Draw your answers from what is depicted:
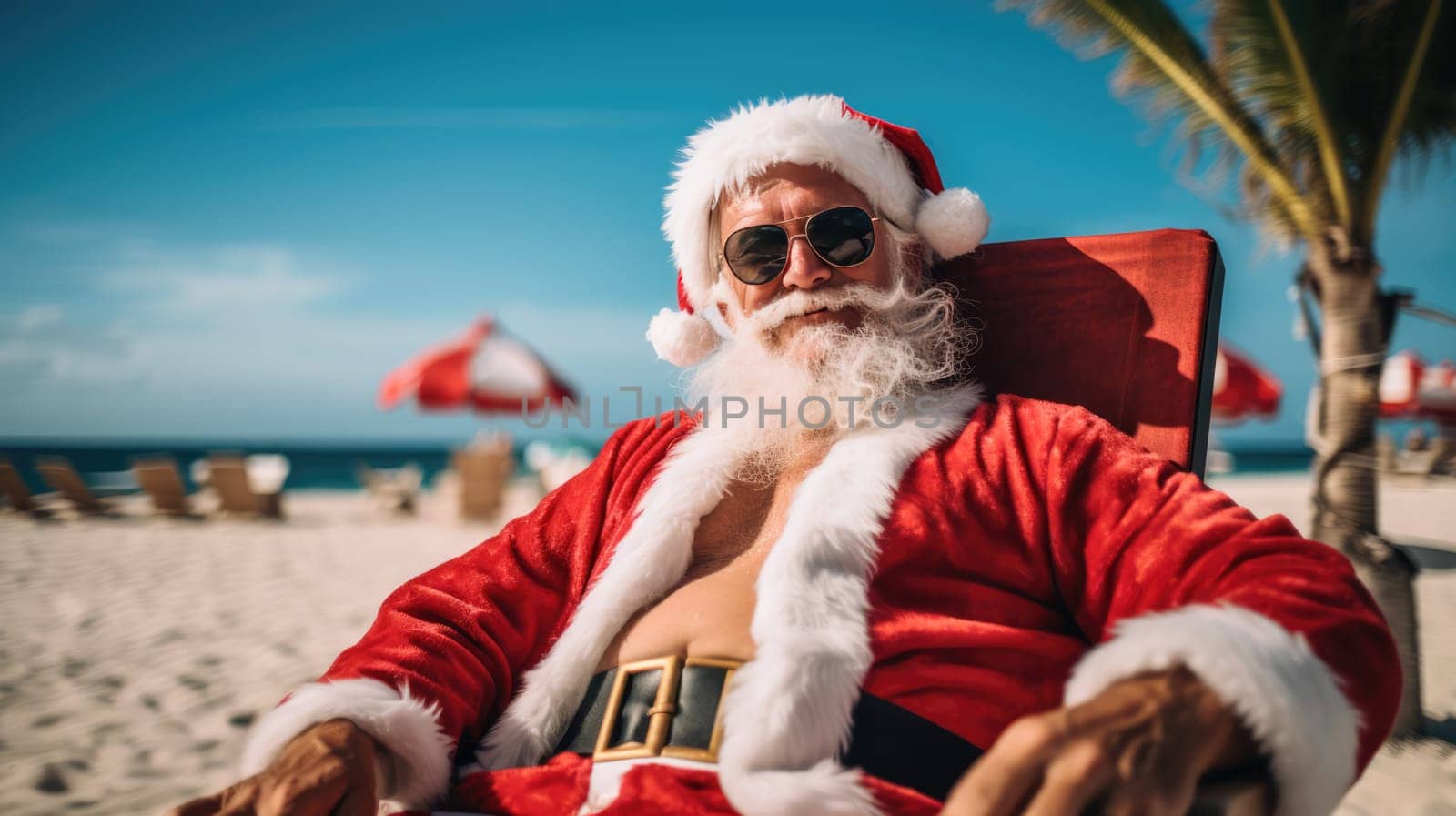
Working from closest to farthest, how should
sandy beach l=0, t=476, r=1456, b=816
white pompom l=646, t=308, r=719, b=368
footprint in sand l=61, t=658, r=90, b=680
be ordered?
white pompom l=646, t=308, r=719, b=368, sandy beach l=0, t=476, r=1456, b=816, footprint in sand l=61, t=658, r=90, b=680

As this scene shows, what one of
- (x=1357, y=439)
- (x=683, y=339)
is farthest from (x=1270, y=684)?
(x=1357, y=439)

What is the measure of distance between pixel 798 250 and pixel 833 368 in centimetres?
30

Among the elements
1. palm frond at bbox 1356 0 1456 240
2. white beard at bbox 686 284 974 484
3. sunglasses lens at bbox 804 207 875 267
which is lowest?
Answer: white beard at bbox 686 284 974 484

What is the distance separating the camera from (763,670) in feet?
4.19

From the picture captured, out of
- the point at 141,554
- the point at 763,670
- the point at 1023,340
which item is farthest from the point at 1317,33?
the point at 141,554

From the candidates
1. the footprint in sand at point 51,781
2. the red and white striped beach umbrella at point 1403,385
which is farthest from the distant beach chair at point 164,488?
the red and white striped beach umbrella at point 1403,385

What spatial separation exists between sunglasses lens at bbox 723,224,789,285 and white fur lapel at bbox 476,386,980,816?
426mm

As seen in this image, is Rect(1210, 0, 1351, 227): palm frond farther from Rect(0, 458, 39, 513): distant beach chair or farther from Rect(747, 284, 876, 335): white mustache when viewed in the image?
Rect(0, 458, 39, 513): distant beach chair

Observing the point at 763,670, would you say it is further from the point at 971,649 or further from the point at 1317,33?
the point at 1317,33

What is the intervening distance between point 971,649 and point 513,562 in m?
1.01

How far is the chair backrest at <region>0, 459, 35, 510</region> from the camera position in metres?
10.8

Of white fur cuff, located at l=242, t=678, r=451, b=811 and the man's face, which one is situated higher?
the man's face

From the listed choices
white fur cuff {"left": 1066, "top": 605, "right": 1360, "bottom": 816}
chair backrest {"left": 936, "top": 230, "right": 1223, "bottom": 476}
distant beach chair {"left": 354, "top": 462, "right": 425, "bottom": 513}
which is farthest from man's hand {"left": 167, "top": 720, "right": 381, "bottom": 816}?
distant beach chair {"left": 354, "top": 462, "right": 425, "bottom": 513}

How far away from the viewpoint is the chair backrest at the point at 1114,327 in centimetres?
171
